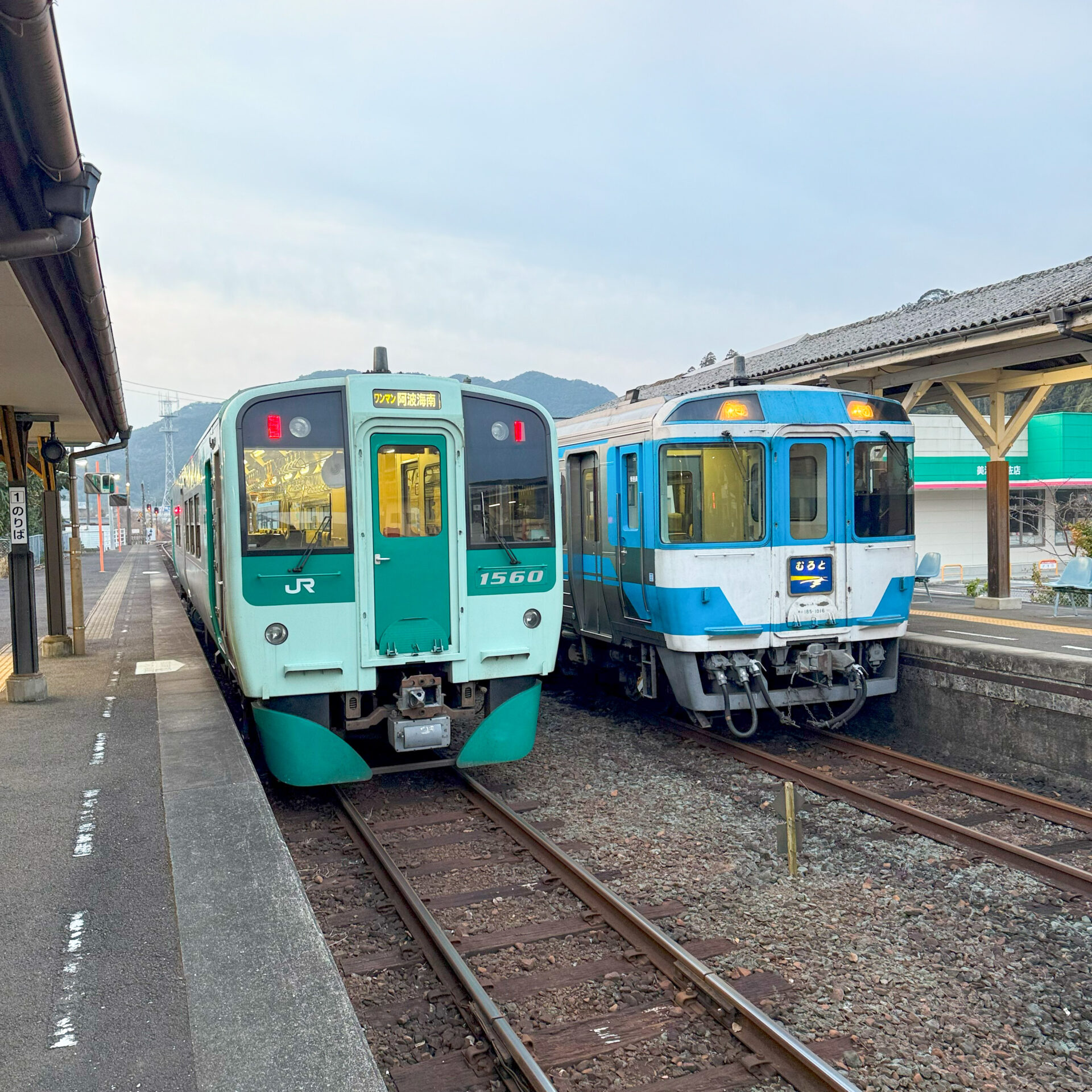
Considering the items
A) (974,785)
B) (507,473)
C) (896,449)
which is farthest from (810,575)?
(507,473)

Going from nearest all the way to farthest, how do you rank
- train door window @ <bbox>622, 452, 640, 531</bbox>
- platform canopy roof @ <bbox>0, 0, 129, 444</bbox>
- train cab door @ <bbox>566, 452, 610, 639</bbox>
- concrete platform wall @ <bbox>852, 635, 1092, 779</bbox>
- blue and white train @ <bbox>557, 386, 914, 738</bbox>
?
platform canopy roof @ <bbox>0, 0, 129, 444</bbox>, concrete platform wall @ <bbox>852, 635, 1092, 779</bbox>, blue and white train @ <bbox>557, 386, 914, 738</bbox>, train door window @ <bbox>622, 452, 640, 531</bbox>, train cab door @ <bbox>566, 452, 610, 639</bbox>

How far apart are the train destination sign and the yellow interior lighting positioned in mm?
2705

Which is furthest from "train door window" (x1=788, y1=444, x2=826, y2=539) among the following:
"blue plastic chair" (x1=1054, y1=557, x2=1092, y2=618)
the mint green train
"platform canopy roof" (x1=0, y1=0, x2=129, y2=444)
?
"platform canopy roof" (x1=0, y1=0, x2=129, y2=444)

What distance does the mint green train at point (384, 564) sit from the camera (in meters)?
6.46

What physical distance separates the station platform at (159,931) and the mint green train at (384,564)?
0.76m

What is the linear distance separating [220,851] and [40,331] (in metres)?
3.67

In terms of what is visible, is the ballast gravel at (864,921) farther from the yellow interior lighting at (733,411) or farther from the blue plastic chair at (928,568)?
the blue plastic chair at (928,568)

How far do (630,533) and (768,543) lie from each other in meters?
1.27

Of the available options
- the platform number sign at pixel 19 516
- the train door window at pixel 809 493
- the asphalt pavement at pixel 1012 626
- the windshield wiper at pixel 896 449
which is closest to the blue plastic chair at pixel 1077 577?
the asphalt pavement at pixel 1012 626

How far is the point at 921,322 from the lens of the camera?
1370cm

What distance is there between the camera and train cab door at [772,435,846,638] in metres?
8.40

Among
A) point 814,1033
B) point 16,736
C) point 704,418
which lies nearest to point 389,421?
point 704,418

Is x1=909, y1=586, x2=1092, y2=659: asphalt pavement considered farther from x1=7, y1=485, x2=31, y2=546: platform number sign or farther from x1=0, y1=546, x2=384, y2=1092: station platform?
x1=7, y1=485, x2=31, y2=546: platform number sign

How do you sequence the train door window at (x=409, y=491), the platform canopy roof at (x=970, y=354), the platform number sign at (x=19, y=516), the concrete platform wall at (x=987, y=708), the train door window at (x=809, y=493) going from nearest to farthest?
1. the train door window at (x=409, y=491)
2. the concrete platform wall at (x=987, y=708)
3. the train door window at (x=809, y=493)
4. the platform number sign at (x=19, y=516)
5. the platform canopy roof at (x=970, y=354)
